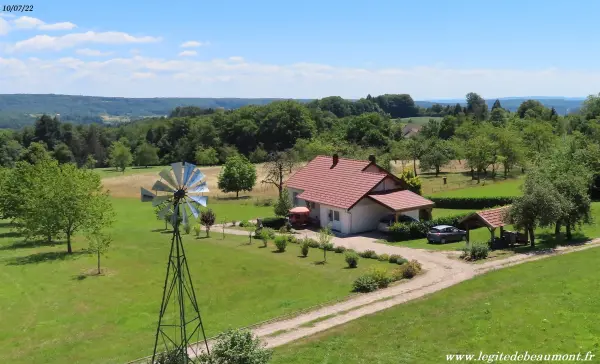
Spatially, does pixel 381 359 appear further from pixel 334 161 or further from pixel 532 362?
pixel 334 161

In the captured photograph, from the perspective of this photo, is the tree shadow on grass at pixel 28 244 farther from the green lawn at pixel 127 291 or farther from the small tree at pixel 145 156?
the small tree at pixel 145 156

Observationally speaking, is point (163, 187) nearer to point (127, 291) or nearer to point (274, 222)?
point (127, 291)

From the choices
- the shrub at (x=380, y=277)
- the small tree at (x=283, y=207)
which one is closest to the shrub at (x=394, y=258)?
the shrub at (x=380, y=277)

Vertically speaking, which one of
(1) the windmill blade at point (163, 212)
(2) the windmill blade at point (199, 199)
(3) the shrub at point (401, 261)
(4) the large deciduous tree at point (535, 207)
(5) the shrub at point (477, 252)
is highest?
(2) the windmill blade at point (199, 199)

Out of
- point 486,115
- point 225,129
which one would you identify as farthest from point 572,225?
point 486,115

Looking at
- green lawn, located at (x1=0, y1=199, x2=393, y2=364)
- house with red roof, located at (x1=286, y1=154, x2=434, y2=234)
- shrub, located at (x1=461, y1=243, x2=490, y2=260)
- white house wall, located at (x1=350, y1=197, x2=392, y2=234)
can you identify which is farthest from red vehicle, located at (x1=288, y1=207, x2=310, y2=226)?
shrub, located at (x1=461, y1=243, x2=490, y2=260)

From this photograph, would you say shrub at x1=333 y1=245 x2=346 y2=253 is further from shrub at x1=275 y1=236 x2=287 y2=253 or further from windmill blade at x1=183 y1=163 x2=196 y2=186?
windmill blade at x1=183 y1=163 x2=196 y2=186
